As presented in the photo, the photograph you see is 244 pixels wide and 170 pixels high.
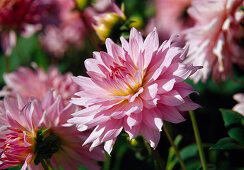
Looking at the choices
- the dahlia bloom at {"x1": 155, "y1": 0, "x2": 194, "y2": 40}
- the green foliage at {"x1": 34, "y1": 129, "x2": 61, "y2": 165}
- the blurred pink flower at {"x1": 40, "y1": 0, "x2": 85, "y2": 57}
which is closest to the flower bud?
the green foliage at {"x1": 34, "y1": 129, "x2": 61, "y2": 165}

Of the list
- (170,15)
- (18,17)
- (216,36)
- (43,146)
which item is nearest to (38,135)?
(43,146)

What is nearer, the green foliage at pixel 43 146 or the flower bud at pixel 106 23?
the green foliage at pixel 43 146

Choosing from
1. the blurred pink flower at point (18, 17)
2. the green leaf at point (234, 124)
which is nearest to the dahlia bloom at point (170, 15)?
the blurred pink flower at point (18, 17)

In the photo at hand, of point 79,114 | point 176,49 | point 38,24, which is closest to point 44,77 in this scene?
point 38,24

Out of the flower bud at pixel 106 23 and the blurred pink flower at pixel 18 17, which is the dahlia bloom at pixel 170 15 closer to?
the blurred pink flower at pixel 18 17

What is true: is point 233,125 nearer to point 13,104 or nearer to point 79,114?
point 79,114

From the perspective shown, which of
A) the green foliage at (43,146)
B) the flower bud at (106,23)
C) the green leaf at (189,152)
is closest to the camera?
the green foliage at (43,146)

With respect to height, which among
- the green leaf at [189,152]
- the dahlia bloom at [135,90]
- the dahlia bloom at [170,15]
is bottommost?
the green leaf at [189,152]

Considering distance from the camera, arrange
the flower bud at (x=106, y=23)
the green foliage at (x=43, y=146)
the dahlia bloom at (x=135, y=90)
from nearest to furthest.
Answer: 1. the dahlia bloom at (x=135, y=90)
2. the green foliage at (x=43, y=146)
3. the flower bud at (x=106, y=23)
